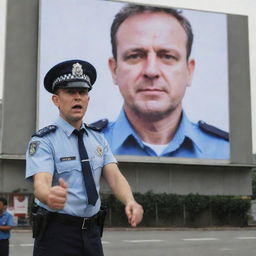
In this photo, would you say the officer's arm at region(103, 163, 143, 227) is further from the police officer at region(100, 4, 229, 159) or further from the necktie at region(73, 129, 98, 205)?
the police officer at region(100, 4, 229, 159)

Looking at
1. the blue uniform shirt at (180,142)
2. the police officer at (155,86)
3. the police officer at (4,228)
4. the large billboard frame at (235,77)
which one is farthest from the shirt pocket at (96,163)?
the large billboard frame at (235,77)

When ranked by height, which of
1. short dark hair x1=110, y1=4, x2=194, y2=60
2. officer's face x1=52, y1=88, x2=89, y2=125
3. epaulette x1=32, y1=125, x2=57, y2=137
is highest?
short dark hair x1=110, y1=4, x2=194, y2=60

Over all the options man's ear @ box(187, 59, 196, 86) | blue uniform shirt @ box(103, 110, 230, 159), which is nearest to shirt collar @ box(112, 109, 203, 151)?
blue uniform shirt @ box(103, 110, 230, 159)

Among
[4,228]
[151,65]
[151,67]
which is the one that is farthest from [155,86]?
[4,228]

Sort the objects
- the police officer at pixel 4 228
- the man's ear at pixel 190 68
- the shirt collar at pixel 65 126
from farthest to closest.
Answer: the man's ear at pixel 190 68, the police officer at pixel 4 228, the shirt collar at pixel 65 126

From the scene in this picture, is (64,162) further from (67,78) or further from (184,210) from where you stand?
(184,210)

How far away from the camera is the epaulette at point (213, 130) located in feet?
111

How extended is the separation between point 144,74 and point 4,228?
25.1 m

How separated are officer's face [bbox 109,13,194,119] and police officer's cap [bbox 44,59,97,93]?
95.8ft

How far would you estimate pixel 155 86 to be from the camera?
32625 millimetres

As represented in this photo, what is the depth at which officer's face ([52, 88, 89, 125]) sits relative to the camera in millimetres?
2848

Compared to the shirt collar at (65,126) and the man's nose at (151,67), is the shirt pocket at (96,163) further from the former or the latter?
the man's nose at (151,67)

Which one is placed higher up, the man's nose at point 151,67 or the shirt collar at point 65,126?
the man's nose at point 151,67

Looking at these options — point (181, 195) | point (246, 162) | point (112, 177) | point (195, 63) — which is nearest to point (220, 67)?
point (195, 63)
